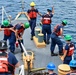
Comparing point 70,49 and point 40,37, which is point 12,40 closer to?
point 40,37

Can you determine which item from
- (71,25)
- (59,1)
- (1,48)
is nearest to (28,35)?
(1,48)

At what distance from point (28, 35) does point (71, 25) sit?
10187mm

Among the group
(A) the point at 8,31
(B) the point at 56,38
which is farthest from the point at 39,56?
(A) the point at 8,31

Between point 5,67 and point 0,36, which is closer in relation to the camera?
point 5,67

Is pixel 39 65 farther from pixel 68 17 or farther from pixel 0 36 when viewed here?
pixel 68 17

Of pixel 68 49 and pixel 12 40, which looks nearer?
pixel 68 49

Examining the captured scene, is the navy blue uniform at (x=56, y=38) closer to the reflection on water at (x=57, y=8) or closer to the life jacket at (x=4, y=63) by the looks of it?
the life jacket at (x=4, y=63)

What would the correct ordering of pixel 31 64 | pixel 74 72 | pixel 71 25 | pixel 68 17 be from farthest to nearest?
pixel 68 17, pixel 71 25, pixel 31 64, pixel 74 72

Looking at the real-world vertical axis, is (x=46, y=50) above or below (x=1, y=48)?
below

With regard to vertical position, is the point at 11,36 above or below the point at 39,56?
above

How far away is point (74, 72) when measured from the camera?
28.7 feet

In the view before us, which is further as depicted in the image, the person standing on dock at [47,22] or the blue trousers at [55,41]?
the person standing on dock at [47,22]

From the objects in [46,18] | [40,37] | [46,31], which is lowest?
[40,37]

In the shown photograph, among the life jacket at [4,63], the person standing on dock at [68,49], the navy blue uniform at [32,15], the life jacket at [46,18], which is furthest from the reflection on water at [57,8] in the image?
the life jacket at [4,63]
